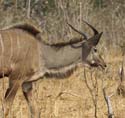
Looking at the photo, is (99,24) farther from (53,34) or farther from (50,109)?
(50,109)

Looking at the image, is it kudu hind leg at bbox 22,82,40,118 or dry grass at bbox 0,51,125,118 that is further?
kudu hind leg at bbox 22,82,40,118

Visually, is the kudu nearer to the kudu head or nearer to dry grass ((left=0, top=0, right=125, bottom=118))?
the kudu head

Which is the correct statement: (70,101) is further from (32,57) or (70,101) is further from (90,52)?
(32,57)

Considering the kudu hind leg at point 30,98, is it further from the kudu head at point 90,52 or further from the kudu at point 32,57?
the kudu head at point 90,52

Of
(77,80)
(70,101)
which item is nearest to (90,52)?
(70,101)

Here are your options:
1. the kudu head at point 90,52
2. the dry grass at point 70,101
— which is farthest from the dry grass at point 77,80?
the kudu head at point 90,52

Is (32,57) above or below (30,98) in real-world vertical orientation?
above

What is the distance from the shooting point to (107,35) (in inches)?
344

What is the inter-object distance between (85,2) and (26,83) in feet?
6.52

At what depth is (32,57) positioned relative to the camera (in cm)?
523

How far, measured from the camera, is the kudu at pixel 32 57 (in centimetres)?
505

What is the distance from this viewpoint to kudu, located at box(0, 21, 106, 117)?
5055 millimetres

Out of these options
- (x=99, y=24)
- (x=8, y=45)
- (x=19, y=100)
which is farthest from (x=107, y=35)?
(x=8, y=45)

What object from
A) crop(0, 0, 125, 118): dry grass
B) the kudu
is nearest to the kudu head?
the kudu
